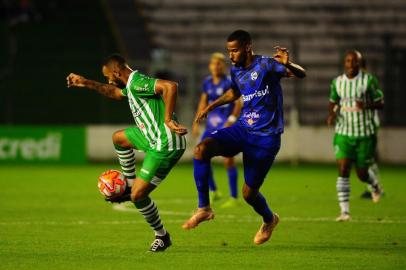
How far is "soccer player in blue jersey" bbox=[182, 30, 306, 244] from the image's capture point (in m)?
10.6

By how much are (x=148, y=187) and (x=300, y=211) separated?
5.41 meters

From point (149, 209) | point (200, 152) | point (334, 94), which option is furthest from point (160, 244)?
point (334, 94)

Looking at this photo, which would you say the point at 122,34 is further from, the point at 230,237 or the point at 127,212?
the point at 230,237

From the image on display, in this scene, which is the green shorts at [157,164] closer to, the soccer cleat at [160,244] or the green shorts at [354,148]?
the soccer cleat at [160,244]

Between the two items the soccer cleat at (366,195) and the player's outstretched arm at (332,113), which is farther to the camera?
the soccer cleat at (366,195)

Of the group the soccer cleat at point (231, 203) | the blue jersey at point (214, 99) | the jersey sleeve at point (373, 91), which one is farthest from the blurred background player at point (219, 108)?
the jersey sleeve at point (373, 91)

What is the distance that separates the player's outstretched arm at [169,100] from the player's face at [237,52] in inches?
31.6

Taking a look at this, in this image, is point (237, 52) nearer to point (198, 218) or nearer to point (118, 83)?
point (118, 83)

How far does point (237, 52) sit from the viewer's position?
10.6 meters

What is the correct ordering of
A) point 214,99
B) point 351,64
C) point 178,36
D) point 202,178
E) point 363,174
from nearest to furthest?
point 202,178 < point 351,64 < point 363,174 < point 214,99 < point 178,36

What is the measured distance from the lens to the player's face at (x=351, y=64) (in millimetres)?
13944

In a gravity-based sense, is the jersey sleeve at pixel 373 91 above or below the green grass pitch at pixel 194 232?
above

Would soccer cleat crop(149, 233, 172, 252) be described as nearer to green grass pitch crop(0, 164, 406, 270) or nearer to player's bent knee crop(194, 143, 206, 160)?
green grass pitch crop(0, 164, 406, 270)

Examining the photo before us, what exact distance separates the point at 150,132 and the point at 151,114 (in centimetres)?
18
